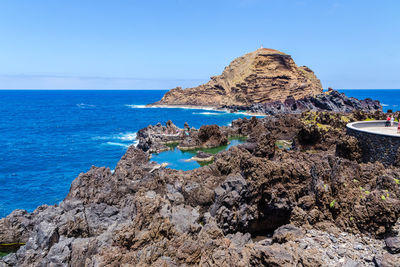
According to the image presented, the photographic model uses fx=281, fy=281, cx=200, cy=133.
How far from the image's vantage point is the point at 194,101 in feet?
519

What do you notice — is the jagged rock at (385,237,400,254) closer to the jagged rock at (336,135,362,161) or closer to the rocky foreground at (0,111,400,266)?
the rocky foreground at (0,111,400,266)

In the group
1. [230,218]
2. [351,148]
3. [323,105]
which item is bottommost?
[230,218]

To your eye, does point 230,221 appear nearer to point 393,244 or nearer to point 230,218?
point 230,218

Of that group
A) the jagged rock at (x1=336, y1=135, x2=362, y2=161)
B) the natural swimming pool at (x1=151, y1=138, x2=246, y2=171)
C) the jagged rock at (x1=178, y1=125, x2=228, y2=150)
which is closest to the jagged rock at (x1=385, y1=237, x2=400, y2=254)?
the jagged rock at (x1=336, y1=135, x2=362, y2=161)

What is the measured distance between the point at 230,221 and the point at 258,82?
119 metres

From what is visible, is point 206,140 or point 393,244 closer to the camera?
point 393,244

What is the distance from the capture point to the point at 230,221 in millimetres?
16953

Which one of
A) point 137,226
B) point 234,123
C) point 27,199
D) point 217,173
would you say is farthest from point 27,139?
point 137,226

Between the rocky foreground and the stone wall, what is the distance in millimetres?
682

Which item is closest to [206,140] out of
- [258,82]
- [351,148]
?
[351,148]

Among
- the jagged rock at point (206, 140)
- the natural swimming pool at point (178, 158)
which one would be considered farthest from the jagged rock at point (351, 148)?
the jagged rock at point (206, 140)

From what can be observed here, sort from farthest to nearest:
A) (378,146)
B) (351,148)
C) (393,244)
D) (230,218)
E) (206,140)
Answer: (206,140) < (351,148) < (378,146) < (230,218) < (393,244)

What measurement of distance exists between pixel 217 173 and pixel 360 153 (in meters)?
12.6

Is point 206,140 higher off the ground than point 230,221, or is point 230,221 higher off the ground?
point 230,221
